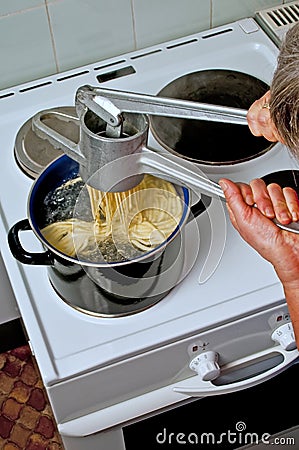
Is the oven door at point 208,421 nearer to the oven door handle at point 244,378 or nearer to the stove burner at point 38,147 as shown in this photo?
the oven door handle at point 244,378

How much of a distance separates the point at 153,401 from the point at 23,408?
2.09 feet

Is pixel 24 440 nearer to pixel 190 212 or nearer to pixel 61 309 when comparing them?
pixel 61 309

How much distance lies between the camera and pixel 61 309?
96 centimetres

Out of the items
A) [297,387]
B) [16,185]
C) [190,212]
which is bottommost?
[297,387]

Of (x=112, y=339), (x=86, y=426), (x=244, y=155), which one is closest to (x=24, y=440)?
(x=86, y=426)

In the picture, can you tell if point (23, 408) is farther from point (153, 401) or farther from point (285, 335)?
point (285, 335)

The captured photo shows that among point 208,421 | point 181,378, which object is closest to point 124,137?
point 181,378

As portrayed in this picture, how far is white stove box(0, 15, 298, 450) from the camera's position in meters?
0.93

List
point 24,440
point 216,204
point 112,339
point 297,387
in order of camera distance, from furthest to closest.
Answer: point 24,440, point 297,387, point 216,204, point 112,339

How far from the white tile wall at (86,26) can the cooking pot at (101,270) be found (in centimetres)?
29

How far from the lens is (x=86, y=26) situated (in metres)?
1.19

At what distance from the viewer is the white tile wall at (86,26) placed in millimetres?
1148

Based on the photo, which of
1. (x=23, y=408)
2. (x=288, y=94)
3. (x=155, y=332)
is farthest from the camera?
Answer: (x=23, y=408)

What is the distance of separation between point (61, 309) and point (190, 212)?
0.69 feet
